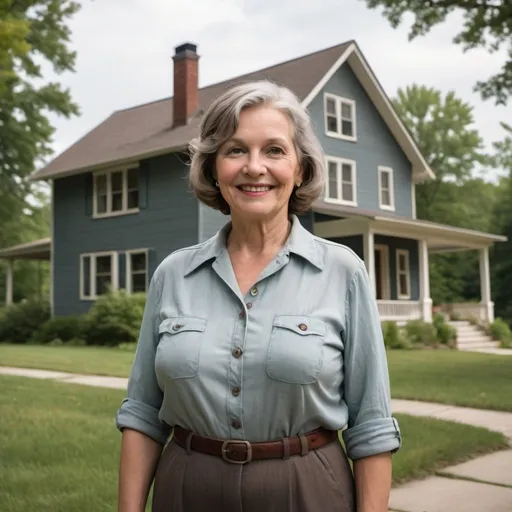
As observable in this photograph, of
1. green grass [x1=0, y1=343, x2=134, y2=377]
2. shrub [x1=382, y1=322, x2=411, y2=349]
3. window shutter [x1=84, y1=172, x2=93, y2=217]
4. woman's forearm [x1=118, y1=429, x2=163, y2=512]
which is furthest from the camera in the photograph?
window shutter [x1=84, y1=172, x2=93, y2=217]

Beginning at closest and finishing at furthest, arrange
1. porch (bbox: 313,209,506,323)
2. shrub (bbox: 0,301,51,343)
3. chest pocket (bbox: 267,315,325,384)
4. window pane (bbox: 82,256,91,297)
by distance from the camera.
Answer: chest pocket (bbox: 267,315,325,384), porch (bbox: 313,209,506,323), window pane (bbox: 82,256,91,297), shrub (bbox: 0,301,51,343)

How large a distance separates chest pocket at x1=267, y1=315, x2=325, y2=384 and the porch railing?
19.5 m

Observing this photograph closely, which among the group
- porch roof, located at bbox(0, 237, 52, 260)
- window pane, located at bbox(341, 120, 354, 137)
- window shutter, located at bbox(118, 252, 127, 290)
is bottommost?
window shutter, located at bbox(118, 252, 127, 290)

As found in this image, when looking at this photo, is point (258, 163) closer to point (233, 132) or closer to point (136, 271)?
point (233, 132)

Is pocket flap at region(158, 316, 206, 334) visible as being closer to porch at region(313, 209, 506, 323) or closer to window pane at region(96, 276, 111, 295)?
porch at region(313, 209, 506, 323)

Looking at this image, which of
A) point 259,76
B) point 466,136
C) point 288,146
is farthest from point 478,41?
point 466,136

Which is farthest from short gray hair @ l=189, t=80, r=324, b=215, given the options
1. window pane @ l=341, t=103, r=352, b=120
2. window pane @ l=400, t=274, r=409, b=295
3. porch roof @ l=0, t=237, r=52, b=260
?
porch roof @ l=0, t=237, r=52, b=260

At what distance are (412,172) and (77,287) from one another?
12.0 metres

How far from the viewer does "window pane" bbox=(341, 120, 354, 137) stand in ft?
76.1

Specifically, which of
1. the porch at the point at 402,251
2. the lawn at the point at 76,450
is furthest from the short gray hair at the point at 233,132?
the porch at the point at 402,251

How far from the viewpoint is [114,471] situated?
525cm

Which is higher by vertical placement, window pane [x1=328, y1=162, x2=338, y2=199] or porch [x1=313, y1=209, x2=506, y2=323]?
window pane [x1=328, y1=162, x2=338, y2=199]

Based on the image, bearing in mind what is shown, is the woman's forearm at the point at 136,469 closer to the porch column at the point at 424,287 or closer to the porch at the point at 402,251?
the porch at the point at 402,251

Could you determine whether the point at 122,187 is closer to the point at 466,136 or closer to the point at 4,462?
the point at 4,462
